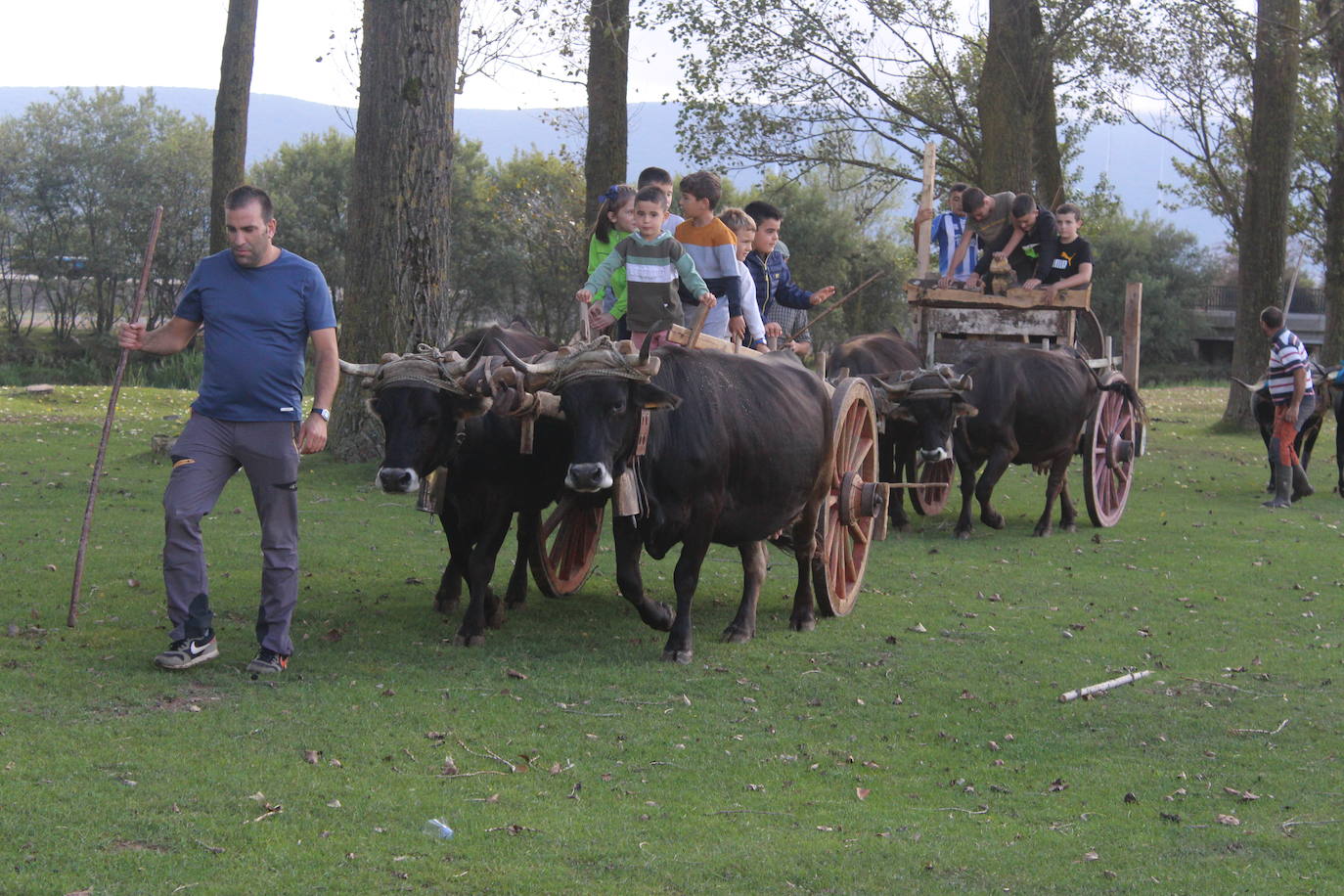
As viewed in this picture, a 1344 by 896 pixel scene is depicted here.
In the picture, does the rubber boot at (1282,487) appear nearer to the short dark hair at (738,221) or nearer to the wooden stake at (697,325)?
the short dark hair at (738,221)

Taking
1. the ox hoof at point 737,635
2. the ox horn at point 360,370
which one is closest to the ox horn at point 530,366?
the ox horn at point 360,370

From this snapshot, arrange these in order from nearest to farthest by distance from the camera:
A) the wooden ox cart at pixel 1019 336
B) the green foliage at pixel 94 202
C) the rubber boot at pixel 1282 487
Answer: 1. the wooden ox cart at pixel 1019 336
2. the rubber boot at pixel 1282 487
3. the green foliage at pixel 94 202

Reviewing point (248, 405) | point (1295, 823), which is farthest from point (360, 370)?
point (1295, 823)

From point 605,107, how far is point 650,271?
835cm

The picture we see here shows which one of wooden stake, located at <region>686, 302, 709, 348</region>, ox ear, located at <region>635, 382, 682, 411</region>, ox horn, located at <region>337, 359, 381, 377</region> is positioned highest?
wooden stake, located at <region>686, 302, 709, 348</region>

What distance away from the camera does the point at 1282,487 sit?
15.1 m

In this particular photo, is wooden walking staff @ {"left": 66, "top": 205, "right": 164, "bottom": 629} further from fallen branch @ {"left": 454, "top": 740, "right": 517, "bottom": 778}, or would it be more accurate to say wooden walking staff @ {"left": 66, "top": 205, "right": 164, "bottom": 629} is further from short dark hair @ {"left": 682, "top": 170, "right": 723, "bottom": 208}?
short dark hair @ {"left": 682, "top": 170, "right": 723, "bottom": 208}

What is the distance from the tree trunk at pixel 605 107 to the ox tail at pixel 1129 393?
5.86m

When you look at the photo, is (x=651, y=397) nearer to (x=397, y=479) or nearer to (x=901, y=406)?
(x=397, y=479)

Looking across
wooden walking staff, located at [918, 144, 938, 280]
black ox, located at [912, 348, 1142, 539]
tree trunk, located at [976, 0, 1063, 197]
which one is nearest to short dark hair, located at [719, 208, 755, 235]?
black ox, located at [912, 348, 1142, 539]

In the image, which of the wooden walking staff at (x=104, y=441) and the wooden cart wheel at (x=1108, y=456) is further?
the wooden cart wheel at (x=1108, y=456)

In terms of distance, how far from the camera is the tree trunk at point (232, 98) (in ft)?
66.0

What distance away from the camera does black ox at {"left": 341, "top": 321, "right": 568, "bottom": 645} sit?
718 cm

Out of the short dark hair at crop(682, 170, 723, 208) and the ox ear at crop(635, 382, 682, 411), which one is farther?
the short dark hair at crop(682, 170, 723, 208)
